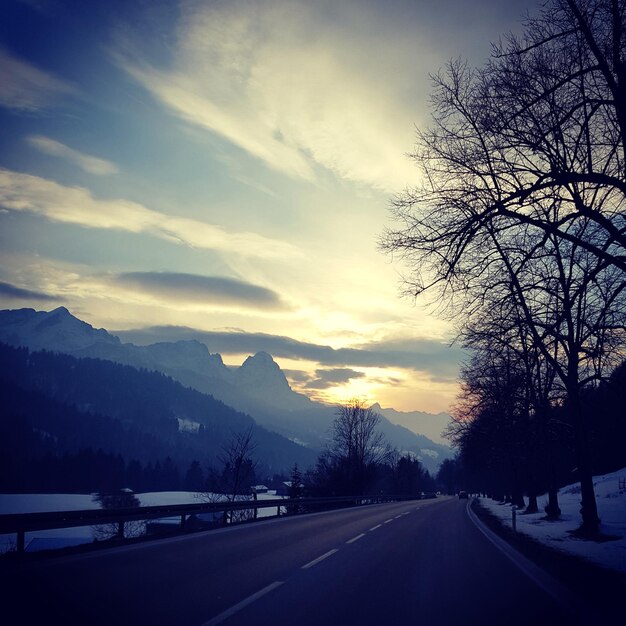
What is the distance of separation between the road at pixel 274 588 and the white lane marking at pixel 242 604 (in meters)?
0.01

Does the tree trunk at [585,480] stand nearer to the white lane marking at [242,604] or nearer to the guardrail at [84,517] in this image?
the white lane marking at [242,604]

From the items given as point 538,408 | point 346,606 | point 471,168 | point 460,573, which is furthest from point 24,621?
point 538,408

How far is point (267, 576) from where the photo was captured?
7.95m

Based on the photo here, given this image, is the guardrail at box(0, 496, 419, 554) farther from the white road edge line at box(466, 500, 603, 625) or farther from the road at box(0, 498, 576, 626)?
the white road edge line at box(466, 500, 603, 625)

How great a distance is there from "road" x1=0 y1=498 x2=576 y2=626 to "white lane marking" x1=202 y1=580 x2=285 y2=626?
12mm

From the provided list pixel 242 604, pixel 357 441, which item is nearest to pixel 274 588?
pixel 242 604

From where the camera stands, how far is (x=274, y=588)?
7020 mm

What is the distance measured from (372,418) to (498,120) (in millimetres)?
57488

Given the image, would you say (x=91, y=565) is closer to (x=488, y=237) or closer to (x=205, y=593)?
(x=205, y=593)

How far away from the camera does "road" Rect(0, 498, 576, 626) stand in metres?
5.63

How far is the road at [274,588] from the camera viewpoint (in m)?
5.63

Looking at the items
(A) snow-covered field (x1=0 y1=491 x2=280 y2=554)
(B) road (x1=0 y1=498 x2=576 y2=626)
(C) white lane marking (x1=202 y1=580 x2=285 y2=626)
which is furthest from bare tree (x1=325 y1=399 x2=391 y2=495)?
(C) white lane marking (x1=202 y1=580 x2=285 y2=626)

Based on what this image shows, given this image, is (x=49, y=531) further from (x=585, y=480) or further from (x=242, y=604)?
(x=242, y=604)

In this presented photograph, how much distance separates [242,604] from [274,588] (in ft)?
3.54
